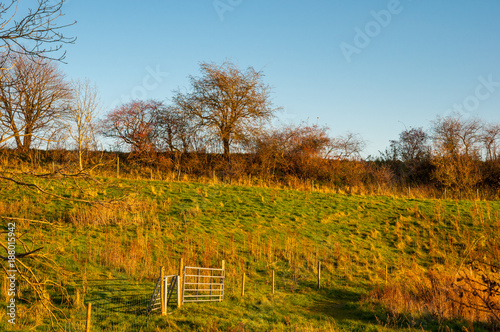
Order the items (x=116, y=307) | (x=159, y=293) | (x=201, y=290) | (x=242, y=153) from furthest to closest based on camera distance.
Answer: (x=242, y=153) → (x=201, y=290) → (x=159, y=293) → (x=116, y=307)

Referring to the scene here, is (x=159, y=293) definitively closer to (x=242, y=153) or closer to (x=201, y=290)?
(x=201, y=290)

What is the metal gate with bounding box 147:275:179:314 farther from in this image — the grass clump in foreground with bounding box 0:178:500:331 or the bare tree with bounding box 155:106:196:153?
the bare tree with bounding box 155:106:196:153

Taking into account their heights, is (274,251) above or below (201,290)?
above

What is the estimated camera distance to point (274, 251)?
56.2 ft

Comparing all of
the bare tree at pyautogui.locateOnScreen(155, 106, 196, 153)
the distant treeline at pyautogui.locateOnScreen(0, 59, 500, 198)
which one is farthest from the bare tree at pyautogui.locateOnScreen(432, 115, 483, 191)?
the bare tree at pyautogui.locateOnScreen(155, 106, 196, 153)

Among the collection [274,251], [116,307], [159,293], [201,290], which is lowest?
[116,307]

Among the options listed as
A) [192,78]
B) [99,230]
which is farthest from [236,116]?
[99,230]

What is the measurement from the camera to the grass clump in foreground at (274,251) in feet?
32.9

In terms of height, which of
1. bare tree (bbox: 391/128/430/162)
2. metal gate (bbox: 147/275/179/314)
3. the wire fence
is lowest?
the wire fence

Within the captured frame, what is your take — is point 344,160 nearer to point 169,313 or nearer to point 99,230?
point 99,230

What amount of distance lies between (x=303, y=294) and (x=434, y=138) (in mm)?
32782

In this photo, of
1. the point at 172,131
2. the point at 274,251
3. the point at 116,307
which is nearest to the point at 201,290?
the point at 116,307

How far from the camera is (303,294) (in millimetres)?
13414

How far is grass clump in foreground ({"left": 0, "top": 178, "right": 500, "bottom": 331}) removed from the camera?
395 inches
